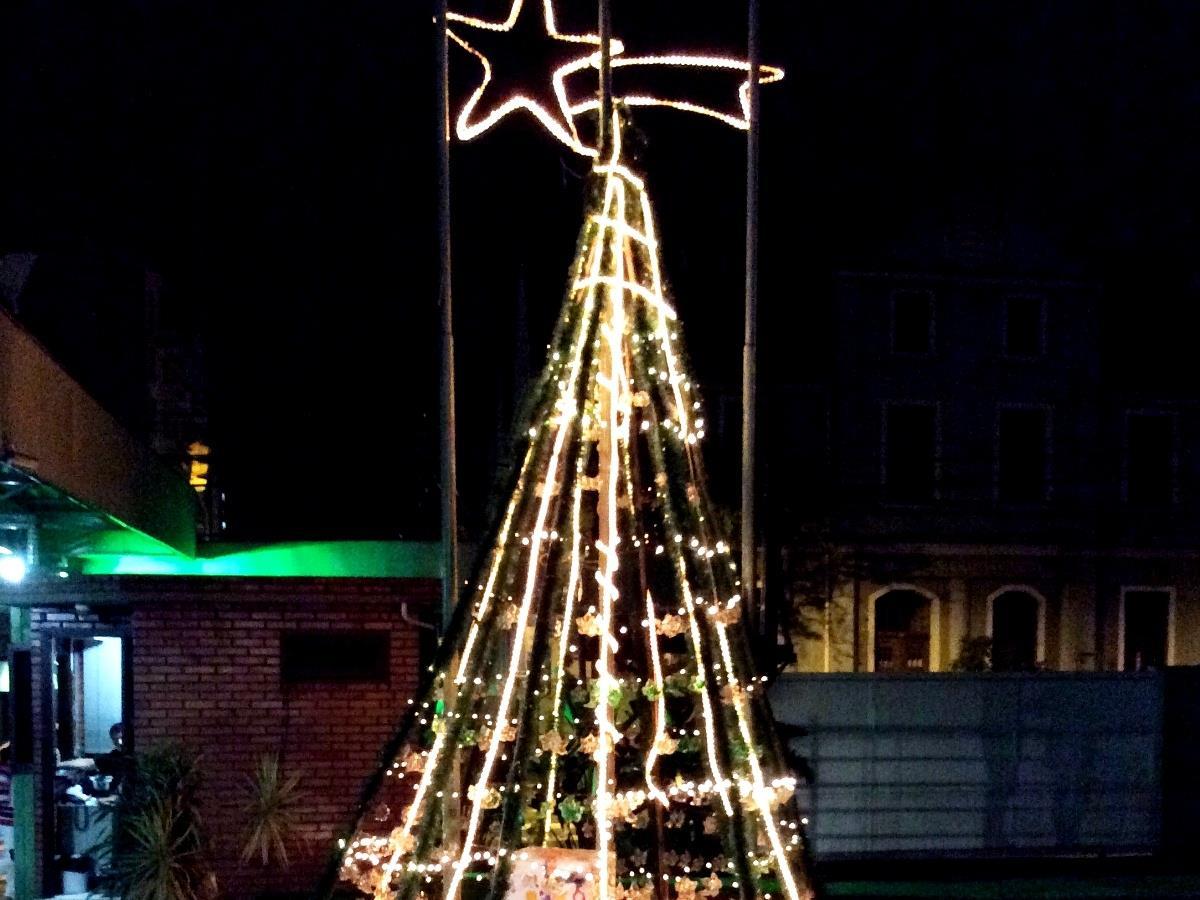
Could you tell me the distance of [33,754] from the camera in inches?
314

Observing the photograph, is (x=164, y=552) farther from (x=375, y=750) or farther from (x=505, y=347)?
(x=505, y=347)

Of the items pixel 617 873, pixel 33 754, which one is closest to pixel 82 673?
pixel 33 754

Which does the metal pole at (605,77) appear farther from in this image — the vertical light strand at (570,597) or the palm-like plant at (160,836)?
the palm-like plant at (160,836)

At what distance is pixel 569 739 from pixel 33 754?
4538mm

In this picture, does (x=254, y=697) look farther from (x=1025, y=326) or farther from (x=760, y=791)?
(x=1025, y=326)

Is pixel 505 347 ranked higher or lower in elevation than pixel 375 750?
higher

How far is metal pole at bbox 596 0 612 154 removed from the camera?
4996 millimetres

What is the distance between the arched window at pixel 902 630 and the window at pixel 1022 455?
212cm

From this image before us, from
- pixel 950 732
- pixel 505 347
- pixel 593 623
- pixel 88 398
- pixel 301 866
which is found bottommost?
pixel 301 866

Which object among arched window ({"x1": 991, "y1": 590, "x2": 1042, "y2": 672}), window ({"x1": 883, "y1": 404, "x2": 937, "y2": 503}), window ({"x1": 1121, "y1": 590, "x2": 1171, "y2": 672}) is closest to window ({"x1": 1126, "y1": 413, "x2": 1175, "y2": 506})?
window ({"x1": 1121, "y1": 590, "x2": 1171, "y2": 672})

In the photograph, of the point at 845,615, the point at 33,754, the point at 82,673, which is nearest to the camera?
the point at 33,754

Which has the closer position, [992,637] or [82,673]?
[82,673]

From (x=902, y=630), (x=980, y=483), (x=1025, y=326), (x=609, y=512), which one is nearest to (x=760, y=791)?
(x=609, y=512)

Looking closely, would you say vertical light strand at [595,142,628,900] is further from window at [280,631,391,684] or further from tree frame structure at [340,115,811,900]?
window at [280,631,391,684]
